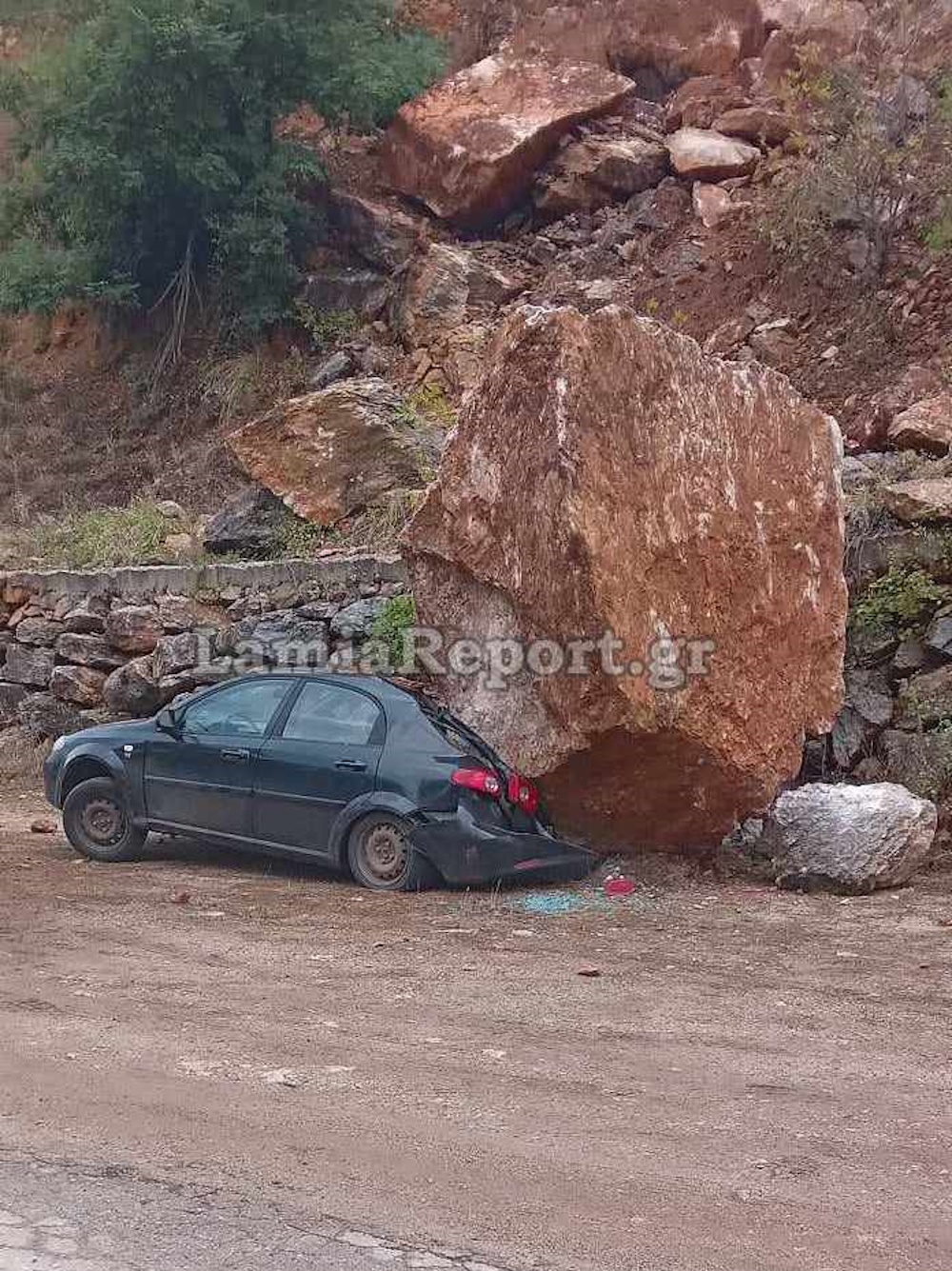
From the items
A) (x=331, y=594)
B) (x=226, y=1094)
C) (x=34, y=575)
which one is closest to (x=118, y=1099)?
(x=226, y=1094)

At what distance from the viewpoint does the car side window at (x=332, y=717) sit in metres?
8.69

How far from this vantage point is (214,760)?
906cm

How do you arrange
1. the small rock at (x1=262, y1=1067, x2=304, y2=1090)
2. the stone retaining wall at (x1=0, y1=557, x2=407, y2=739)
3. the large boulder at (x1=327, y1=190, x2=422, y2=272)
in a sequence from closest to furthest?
the small rock at (x1=262, y1=1067, x2=304, y2=1090) < the stone retaining wall at (x1=0, y1=557, x2=407, y2=739) < the large boulder at (x1=327, y1=190, x2=422, y2=272)

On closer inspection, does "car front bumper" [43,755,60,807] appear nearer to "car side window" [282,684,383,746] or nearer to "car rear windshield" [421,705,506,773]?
"car side window" [282,684,383,746]

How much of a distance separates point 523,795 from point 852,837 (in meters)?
2.01

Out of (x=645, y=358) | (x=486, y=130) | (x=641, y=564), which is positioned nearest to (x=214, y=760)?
(x=641, y=564)

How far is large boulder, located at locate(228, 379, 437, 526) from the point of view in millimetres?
13406

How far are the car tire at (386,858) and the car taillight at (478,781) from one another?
428 millimetres

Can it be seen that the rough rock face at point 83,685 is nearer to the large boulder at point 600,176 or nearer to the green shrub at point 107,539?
the green shrub at point 107,539

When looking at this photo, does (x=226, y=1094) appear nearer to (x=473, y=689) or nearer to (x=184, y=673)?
(x=473, y=689)

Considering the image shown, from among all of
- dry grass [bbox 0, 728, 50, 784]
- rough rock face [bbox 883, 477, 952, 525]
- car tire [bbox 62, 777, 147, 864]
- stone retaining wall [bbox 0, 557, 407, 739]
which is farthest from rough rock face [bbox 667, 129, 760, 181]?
car tire [bbox 62, 777, 147, 864]

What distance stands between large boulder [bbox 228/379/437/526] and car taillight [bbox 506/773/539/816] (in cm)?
515

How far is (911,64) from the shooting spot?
16953mm

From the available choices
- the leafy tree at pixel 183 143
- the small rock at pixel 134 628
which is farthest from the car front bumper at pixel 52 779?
the leafy tree at pixel 183 143
